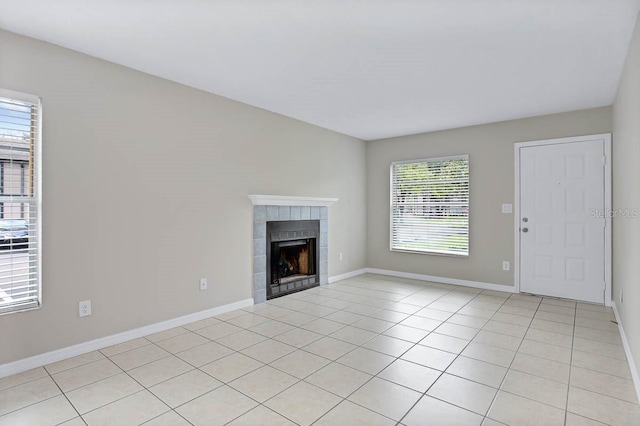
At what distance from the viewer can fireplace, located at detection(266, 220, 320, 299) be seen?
451cm

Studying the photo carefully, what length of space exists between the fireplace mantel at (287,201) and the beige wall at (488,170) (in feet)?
5.52

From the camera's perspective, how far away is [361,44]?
104 inches

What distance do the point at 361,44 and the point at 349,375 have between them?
247 cm

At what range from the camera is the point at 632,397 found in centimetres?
213

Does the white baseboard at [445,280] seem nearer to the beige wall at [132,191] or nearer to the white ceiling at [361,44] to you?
the white ceiling at [361,44]

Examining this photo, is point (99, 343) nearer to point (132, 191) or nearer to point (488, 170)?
point (132, 191)

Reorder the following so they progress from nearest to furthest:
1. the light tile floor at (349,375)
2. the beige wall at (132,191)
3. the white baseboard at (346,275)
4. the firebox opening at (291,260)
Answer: the light tile floor at (349,375) → the beige wall at (132,191) → the firebox opening at (291,260) → the white baseboard at (346,275)

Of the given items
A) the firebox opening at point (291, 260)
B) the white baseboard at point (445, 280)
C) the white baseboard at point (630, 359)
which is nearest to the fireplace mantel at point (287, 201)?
the firebox opening at point (291, 260)

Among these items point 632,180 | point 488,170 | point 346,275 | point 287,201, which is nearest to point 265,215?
point 287,201

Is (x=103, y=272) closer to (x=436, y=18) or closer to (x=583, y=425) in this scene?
(x=436, y=18)

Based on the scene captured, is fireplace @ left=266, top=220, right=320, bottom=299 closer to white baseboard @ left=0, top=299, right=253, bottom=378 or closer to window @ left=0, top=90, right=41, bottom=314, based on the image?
white baseboard @ left=0, top=299, right=253, bottom=378

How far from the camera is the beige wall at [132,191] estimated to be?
2.64 meters

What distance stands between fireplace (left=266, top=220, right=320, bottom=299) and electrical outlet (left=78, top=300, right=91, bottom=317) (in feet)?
6.58

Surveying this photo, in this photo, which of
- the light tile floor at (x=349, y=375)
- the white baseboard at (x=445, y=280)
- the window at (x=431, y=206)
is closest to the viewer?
the light tile floor at (x=349, y=375)
